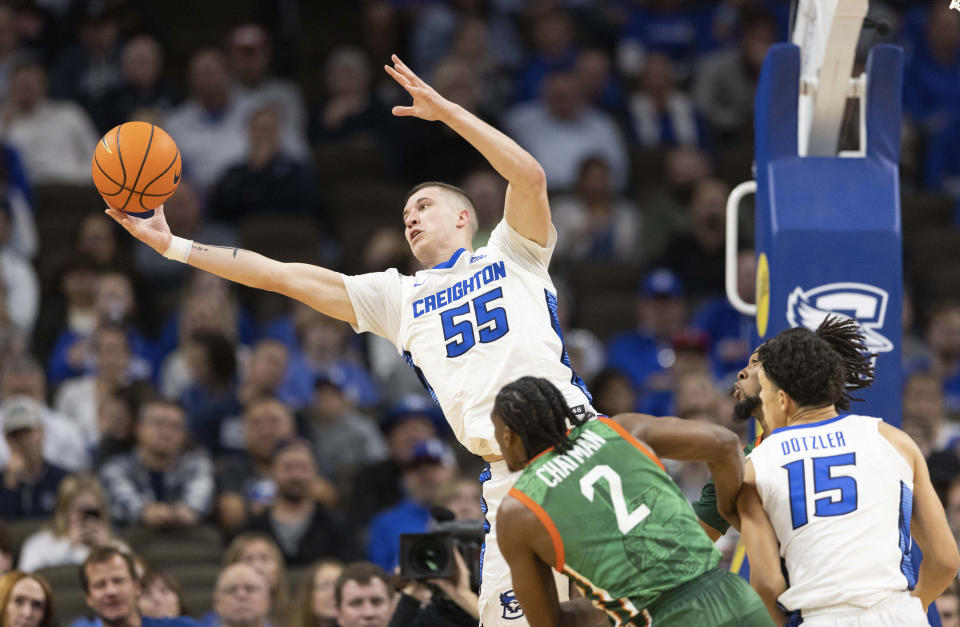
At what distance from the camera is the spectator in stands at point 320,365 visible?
482 inches

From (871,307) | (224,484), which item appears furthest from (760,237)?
(224,484)

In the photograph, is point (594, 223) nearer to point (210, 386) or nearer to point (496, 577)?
point (210, 386)

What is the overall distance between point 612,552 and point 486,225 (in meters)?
8.59

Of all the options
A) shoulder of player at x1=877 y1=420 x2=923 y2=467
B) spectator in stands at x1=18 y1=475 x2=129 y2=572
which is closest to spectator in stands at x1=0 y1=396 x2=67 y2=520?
spectator in stands at x1=18 y1=475 x2=129 y2=572

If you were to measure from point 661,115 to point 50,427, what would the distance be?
778 cm

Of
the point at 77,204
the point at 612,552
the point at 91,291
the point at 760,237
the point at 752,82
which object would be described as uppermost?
the point at 752,82

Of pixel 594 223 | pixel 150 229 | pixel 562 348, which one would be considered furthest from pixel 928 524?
pixel 594 223

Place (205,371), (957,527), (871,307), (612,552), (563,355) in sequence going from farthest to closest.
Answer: (205,371), (957,527), (871,307), (563,355), (612,552)

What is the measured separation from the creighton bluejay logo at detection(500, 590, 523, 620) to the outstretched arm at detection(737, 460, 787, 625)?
100 cm

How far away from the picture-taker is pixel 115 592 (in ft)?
25.4

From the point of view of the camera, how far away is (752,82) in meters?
15.7

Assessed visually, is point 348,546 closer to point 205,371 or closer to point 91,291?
point 205,371

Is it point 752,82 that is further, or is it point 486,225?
point 752,82

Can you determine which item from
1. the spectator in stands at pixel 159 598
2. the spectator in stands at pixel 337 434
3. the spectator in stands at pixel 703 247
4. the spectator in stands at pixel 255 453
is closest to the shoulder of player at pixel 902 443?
the spectator in stands at pixel 159 598
